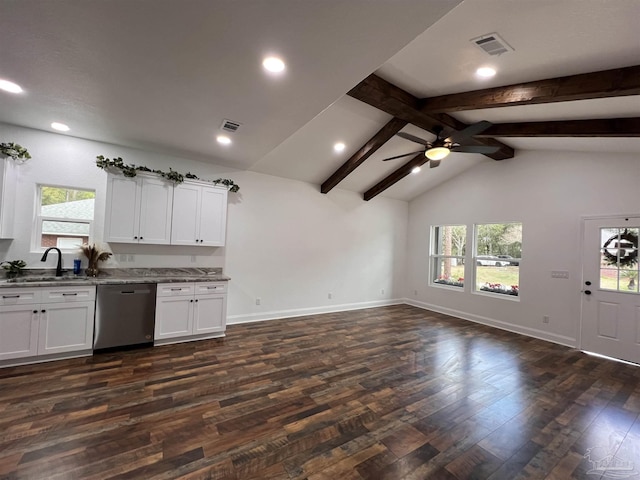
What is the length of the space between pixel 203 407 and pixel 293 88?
2.91 meters

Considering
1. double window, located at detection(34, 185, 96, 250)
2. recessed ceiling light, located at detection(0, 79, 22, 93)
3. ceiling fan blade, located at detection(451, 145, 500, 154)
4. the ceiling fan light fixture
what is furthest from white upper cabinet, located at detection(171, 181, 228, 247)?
ceiling fan blade, located at detection(451, 145, 500, 154)

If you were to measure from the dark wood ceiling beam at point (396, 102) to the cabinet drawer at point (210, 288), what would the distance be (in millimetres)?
3214

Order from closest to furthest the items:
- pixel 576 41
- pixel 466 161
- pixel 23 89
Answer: pixel 576 41 → pixel 23 89 → pixel 466 161

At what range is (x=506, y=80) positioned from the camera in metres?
2.89

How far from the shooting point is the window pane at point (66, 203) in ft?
12.0

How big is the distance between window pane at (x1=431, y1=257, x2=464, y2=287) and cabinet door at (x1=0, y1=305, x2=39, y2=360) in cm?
711

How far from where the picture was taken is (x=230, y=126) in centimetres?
318

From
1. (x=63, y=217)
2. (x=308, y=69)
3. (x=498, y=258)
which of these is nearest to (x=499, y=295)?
(x=498, y=258)

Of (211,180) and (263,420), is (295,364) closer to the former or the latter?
(263,420)

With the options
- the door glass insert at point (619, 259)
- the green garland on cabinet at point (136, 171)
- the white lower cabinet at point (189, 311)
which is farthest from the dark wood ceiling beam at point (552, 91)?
the white lower cabinet at point (189, 311)

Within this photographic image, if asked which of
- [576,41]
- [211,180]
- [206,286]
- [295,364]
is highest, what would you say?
[576,41]

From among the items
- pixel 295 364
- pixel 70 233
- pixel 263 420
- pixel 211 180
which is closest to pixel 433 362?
pixel 295 364

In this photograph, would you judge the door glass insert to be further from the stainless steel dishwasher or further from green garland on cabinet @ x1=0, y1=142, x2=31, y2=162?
green garland on cabinet @ x1=0, y1=142, x2=31, y2=162

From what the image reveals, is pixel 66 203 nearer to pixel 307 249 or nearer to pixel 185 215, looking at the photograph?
pixel 185 215
